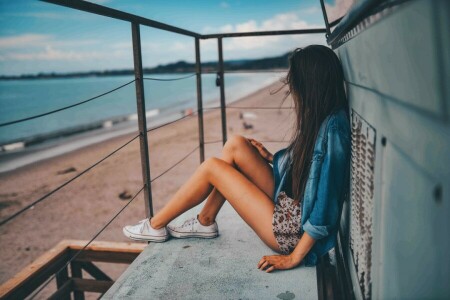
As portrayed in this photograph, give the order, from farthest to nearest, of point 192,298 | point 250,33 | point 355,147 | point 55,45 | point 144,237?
point 55,45 < point 250,33 < point 144,237 < point 192,298 < point 355,147

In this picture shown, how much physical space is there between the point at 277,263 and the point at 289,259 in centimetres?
6

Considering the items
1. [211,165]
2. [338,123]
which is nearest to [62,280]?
[211,165]

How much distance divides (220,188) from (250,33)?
1.64 meters

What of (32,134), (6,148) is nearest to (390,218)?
(6,148)

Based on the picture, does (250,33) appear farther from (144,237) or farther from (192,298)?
(192,298)

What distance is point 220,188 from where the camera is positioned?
1.85 m

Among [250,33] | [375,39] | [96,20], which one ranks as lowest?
[375,39]

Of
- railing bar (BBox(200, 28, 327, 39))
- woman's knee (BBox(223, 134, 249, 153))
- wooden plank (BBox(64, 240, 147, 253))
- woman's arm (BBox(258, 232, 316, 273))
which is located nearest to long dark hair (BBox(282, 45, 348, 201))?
woman's arm (BBox(258, 232, 316, 273))

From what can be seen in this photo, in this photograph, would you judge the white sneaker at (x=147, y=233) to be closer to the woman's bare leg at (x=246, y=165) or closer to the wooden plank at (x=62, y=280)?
the woman's bare leg at (x=246, y=165)

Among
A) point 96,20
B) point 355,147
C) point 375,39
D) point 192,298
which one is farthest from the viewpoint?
point 96,20

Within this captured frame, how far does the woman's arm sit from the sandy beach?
0.86 metres

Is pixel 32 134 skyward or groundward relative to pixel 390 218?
groundward

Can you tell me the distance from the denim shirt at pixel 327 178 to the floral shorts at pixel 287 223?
8cm

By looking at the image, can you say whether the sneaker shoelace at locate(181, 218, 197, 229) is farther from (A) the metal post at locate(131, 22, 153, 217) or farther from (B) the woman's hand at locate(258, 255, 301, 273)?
(B) the woman's hand at locate(258, 255, 301, 273)
